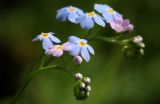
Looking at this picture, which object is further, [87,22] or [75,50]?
[87,22]

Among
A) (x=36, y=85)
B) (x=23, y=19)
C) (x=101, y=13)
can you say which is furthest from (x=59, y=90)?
(x=101, y=13)

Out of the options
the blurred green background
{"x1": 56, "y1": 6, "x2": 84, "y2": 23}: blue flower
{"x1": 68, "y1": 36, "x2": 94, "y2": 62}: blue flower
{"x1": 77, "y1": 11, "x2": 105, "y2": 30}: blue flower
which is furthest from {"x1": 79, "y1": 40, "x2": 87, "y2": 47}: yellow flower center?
the blurred green background

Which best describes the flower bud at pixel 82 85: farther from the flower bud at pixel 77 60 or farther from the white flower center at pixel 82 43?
the white flower center at pixel 82 43

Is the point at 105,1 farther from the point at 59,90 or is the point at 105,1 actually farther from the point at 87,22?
the point at 87,22

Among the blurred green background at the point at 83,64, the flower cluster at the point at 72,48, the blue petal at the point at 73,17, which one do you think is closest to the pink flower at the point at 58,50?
the flower cluster at the point at 72,48

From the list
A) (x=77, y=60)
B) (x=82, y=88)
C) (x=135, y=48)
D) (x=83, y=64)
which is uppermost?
(x=83, y=64)

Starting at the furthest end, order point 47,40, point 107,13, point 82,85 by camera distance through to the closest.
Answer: point 107,13 → point 47,40 → point 82,85

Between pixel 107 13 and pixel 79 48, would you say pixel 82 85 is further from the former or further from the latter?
pixel 107 13

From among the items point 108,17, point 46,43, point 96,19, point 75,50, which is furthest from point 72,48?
point 108,17
